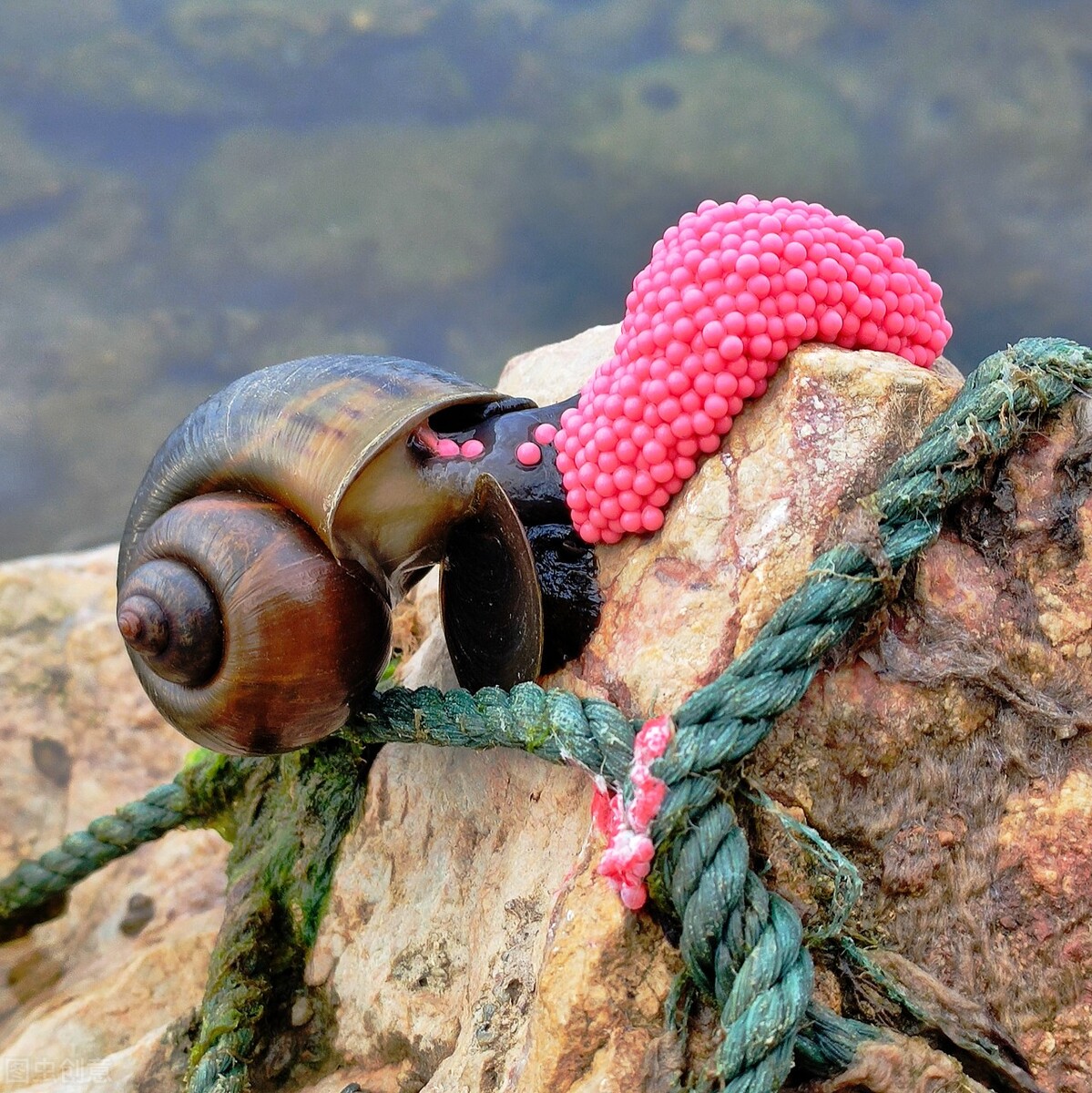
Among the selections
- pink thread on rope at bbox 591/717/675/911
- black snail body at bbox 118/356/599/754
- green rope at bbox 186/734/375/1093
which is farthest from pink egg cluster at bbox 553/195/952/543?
green rope at bbox 186/734/375/1093

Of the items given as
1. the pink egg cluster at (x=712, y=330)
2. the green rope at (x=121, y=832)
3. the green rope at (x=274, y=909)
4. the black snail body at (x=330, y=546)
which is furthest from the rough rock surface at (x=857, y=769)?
the green rope at (x=121, y=832)

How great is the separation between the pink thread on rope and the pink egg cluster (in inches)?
19.7

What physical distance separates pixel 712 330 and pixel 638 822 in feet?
2.82

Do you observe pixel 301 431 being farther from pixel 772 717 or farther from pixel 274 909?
pixel 274 909

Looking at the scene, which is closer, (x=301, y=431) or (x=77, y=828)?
(x=301, y=431)

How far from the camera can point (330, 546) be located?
2066 millimetres

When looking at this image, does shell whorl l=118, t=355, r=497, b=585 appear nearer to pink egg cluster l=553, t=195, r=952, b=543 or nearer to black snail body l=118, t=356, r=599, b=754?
black snail body l=118, t=356, r=599, b=754

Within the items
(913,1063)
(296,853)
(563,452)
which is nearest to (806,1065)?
(913,1063)

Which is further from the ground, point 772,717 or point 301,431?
point 301,431

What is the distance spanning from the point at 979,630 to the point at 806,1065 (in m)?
0.77

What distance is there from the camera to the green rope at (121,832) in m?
3.06

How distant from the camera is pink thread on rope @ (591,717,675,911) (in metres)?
1.54

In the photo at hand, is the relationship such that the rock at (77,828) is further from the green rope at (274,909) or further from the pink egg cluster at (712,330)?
the pink egg cluster at (712,330)

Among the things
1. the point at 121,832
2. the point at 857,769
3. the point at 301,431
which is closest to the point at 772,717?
the point at 857,769
